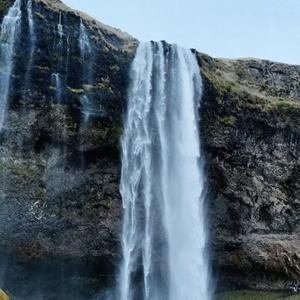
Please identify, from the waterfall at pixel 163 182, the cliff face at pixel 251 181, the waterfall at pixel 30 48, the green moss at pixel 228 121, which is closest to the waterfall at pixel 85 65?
the waterfall at pixel 163 182

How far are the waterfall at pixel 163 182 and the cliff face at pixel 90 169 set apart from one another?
1.99 ft

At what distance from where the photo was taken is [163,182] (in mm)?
23500

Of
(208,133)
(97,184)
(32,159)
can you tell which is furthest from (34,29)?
(208,133)

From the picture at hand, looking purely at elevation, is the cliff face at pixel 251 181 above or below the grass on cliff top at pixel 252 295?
above

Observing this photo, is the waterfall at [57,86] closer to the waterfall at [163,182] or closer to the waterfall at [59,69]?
the waterfall at [59,69]

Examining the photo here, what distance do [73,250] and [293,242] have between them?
1103 cm

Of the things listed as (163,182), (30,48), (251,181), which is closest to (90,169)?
(163,182)

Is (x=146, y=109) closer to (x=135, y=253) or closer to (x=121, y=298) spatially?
(x=135, y=253)

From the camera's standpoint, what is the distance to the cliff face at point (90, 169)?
2170 centimetres

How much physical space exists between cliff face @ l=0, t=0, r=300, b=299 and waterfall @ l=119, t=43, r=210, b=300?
607 mm

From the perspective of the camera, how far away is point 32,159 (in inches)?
862

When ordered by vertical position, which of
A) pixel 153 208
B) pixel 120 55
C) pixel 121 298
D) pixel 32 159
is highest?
pixel 120 55

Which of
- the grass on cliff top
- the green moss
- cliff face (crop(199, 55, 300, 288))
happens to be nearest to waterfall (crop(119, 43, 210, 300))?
cliff face (crop(199, 55, 300, 288))

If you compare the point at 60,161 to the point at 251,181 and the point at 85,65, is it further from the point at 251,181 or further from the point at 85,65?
the point at 251,181
